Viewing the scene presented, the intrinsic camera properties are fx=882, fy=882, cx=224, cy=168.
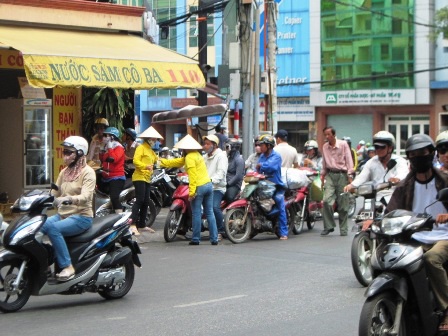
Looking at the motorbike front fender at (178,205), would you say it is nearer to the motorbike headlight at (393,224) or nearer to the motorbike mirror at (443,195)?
the motorbike headlight at (393,224)

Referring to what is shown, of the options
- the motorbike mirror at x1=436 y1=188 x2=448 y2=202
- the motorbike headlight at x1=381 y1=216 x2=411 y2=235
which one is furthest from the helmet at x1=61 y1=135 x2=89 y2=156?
the motorbike mirror at x1=436 y1=188 x2=448 y2=202

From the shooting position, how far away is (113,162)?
51.4ft

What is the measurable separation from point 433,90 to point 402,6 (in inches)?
203

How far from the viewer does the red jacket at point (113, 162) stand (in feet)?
51.2

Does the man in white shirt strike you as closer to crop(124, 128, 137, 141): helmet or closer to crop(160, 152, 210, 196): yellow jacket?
crop(160, 152, 210, 196): yellow jacket

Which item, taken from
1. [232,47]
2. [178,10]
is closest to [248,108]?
[232,47]

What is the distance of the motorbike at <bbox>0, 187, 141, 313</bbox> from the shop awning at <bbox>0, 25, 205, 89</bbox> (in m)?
5.17

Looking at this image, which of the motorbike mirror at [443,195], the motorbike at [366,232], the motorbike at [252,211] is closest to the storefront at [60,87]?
the motorbike at [252,211]

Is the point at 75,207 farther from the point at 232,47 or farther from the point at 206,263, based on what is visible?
the point at 232,47

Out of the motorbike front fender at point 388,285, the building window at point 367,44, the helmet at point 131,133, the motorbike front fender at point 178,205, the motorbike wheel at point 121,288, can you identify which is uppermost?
the building window at point 367,44

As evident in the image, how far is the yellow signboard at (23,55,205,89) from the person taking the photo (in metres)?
14.2

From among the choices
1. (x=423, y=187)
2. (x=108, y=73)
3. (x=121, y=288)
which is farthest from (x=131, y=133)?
(x=423, y=187)

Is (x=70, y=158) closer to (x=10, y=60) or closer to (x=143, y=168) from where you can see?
(x=143, y=168)

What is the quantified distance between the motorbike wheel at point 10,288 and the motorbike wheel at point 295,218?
26.1ft
